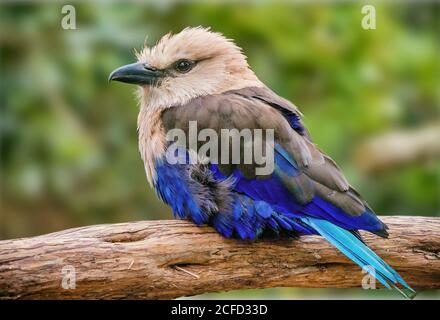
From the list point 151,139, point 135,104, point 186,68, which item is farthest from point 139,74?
point 135,104

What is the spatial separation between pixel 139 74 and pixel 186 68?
235 mm

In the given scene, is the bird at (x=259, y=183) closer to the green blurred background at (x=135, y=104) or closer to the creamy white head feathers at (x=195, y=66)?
the creamy white head feathers at (x=195, y=66)

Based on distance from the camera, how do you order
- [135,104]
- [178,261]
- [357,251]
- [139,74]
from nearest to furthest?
[357,251], [178,261], [139,74], [135,104]

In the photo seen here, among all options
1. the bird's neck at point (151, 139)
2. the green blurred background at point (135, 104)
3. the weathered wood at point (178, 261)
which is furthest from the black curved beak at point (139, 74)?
the green blurred background at point (135, 104)

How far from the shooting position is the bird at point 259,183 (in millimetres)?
3848

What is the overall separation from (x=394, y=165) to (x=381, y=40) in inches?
41.3

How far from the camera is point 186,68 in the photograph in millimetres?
4469

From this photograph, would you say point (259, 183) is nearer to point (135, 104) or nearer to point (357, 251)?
point (357, 251)

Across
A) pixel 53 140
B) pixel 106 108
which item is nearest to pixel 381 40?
pixel 106 108

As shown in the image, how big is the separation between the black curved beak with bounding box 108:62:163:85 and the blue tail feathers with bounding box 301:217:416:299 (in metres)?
1.12

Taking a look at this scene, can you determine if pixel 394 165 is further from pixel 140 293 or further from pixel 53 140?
pixel 140 293

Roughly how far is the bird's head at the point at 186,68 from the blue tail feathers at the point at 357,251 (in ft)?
3.03

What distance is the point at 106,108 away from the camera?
6.25 meters

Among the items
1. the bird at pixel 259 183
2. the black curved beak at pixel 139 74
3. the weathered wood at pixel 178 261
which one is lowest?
the weathered wood at pixel 178 261
